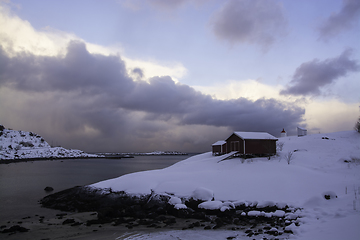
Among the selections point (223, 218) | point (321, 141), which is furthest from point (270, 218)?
point (321, 141)

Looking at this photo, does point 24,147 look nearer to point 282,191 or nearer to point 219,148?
point 219,148

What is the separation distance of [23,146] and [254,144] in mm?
156606

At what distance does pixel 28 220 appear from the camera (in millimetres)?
16469

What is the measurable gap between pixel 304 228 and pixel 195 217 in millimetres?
7068

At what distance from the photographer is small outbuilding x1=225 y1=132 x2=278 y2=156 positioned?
38.8 metres

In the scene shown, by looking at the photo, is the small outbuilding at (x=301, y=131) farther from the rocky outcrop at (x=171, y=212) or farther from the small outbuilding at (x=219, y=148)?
the rocky outcrop at (x=171, y=212)

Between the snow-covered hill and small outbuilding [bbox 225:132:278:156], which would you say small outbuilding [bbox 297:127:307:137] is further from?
the snow-covered hill

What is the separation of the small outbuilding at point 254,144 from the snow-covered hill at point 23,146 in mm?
120638

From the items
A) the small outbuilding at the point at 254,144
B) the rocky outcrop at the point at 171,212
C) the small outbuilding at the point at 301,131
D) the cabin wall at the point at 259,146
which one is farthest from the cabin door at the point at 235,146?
the small outbuilding at the point at 301,131

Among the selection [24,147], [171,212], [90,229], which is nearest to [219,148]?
[171,212]

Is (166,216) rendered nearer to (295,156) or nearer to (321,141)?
(295,156)

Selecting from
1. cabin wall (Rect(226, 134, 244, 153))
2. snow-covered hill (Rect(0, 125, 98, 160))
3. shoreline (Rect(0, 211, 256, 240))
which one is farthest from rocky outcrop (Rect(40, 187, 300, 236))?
snow-covered hill (Rect(0, 125, 98, 160))

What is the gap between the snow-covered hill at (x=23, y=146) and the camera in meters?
125

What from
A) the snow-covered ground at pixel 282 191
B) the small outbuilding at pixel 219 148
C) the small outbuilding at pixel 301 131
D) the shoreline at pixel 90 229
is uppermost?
the small outbuilding at pixel 301 131
